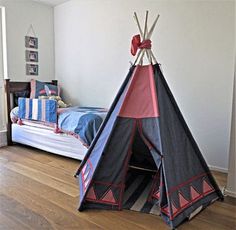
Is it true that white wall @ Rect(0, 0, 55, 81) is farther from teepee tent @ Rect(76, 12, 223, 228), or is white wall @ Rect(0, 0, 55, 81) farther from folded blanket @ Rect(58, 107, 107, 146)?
teepee tent @ Rect(76, 12, 223, 228)

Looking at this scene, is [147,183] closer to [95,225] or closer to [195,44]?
[95,225]

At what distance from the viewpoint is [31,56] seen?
4.25 meters

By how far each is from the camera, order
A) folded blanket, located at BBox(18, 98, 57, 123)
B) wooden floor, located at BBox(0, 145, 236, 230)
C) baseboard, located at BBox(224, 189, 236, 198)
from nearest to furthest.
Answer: wooden floor, located at BBox(0, 145, 236, 230), baseboard, located at BBox(224, 189, 236, 198), folded blanket, located at BBox(18, 98, 57, 123)

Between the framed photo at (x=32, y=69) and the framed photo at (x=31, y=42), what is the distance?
34 centimetres

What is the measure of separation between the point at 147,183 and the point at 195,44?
181 cm

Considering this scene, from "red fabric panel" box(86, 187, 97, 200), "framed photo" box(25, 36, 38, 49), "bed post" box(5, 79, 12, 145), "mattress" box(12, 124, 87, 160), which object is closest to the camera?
"red fabric panel" box(86, 187, 97, 200)

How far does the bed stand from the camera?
2.88m

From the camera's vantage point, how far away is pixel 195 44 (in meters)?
2.94

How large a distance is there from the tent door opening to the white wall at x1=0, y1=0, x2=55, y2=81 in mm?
2693

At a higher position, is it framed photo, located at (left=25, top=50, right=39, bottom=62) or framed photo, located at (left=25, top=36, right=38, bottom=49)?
framed photo, located at (left=25, top=36, right=38, bottom=49)

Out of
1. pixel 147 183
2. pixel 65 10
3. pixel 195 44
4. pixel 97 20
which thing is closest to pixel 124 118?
pixel 147 183

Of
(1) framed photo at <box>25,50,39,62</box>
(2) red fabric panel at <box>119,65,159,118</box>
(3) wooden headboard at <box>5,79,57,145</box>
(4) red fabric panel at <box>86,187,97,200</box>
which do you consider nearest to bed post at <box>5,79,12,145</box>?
(3) wooden headboard at <box>5,79,57,145</box>

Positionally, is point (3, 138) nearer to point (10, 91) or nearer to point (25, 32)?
point (10, 91)

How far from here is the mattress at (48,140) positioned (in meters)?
3.07
